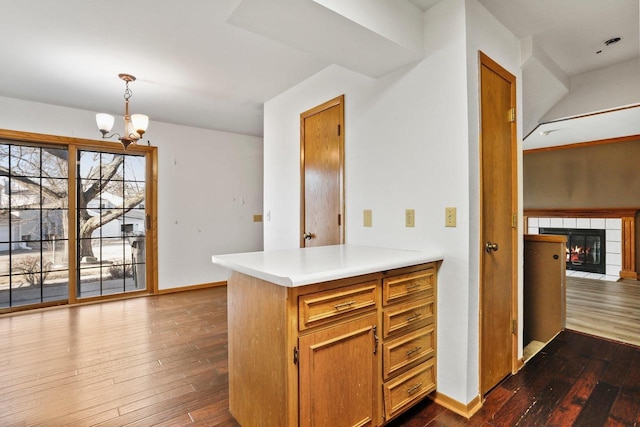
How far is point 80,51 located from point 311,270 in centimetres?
263

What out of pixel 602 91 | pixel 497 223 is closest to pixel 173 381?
pixel 497 223

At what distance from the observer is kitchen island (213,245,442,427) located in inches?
52.3

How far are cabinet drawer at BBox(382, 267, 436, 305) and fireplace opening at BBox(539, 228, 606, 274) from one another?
5692 millimetres

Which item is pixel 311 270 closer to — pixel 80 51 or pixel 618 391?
pixel 618 391

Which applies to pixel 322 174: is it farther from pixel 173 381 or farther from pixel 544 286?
pixel 544 286

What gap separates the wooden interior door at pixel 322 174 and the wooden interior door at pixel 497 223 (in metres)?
1.06

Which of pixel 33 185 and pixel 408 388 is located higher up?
pixel 33 185

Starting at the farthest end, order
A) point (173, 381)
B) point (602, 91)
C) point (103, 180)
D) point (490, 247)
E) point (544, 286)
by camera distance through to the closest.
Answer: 1. point (103, 180)
2. point (602, 91)
3. point (544, 286)
4. point (173, 381)
5. point (490, 247)

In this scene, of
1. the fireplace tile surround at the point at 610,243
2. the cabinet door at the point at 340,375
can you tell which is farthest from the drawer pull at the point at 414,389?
the fireplace tile surround at the point at 610,243

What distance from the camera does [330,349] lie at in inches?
55.7

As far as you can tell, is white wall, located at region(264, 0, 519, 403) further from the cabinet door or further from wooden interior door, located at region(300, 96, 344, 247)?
the cabinet door

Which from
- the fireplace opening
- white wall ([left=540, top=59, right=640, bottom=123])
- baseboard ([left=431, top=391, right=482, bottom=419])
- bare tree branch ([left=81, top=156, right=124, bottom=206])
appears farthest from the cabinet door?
the fireplace opening

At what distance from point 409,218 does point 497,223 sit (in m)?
0.58

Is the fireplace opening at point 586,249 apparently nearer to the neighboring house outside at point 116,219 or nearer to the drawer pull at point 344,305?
the drawer pull at point 344,305
